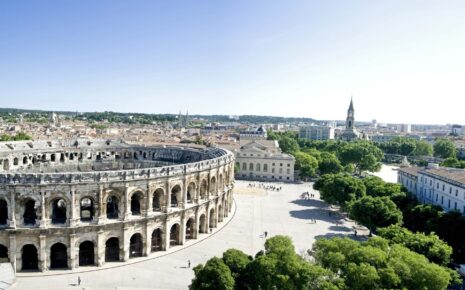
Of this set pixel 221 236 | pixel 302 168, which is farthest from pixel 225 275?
pixel 302 168

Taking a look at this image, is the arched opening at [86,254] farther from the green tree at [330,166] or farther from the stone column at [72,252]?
the green tree at [330,166]

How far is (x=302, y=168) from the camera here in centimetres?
9081

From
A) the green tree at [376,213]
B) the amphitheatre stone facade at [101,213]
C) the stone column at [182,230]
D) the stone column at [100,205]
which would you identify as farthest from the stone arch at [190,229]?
the green tree at [376,213]

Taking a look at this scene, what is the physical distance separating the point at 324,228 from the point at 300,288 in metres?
29.8

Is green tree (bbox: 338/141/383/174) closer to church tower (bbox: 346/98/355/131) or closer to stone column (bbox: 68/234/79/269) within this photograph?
stone column (bbox: 68/234/79/269)

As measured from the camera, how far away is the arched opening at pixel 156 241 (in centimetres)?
4195

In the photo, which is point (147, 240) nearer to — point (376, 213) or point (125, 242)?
point (125, 242)

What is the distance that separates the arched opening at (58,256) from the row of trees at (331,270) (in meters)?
19.0

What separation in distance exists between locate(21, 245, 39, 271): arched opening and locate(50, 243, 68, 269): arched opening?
1540mm

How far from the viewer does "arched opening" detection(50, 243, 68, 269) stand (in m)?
37.3

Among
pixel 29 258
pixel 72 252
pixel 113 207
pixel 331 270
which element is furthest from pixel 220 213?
pixel 331 270

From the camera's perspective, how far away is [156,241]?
140 feet

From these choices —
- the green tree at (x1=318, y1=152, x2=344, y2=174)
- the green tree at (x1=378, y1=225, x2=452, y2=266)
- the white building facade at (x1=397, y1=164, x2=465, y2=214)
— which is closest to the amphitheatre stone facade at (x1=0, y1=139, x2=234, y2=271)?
the green tree at (x1=378, y1=225, x2=452, y2=266)

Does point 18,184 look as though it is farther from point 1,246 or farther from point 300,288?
point 300,288
